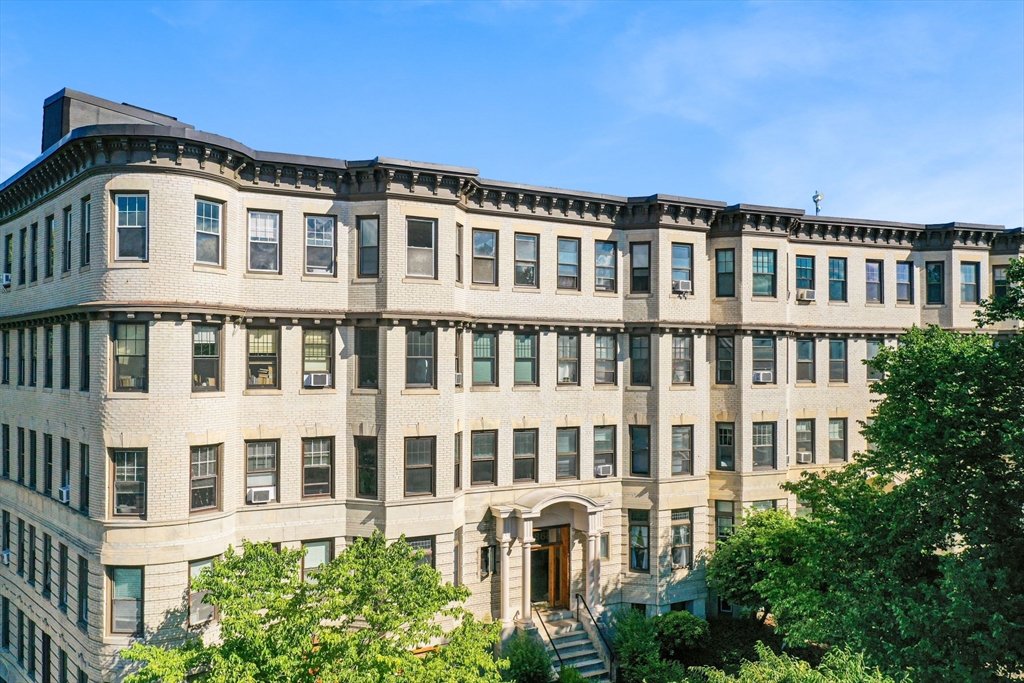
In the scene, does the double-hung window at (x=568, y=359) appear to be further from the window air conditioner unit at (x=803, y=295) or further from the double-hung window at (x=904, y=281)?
the double-hung window at (x=904, y=281)

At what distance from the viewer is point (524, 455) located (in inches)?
913

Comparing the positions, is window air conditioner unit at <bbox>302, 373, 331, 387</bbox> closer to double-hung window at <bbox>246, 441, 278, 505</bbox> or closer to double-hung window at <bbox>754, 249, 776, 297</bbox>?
double-hung window at <bbox>246, 441, 278, 505</bbox>

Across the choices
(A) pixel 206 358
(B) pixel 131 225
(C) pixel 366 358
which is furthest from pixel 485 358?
(B) pixel 131 225

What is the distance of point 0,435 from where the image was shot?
24.7m

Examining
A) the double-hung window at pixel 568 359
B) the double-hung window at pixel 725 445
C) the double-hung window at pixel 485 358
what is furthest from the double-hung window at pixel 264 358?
the double-hung window at pixel 725 445

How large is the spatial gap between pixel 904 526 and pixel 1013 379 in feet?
14.6

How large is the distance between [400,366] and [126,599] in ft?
29.9

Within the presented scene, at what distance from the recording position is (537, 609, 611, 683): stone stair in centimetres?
2152

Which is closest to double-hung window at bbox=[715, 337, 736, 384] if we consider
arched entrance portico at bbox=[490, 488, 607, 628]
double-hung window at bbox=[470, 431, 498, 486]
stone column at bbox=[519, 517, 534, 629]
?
arched entrance portico at bbox=[490, 488, 607, 628]

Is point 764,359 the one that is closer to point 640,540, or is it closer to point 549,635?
point 640,540

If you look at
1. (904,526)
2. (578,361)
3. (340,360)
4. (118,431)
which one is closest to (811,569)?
(904,526)

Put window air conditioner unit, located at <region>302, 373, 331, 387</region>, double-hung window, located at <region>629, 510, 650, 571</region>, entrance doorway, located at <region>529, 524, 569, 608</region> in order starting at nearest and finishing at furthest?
window air conditioner unit, located at <region>302, 373, 331, 387</region>, entrance doorway, located at <region>529, 524, 569, 608</region>, double-hung window, located at <region>629, 510, 650, 571</region>

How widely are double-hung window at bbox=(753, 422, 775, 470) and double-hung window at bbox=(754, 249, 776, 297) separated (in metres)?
5.10

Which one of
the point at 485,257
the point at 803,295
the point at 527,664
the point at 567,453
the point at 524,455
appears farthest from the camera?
the point at 803,295
